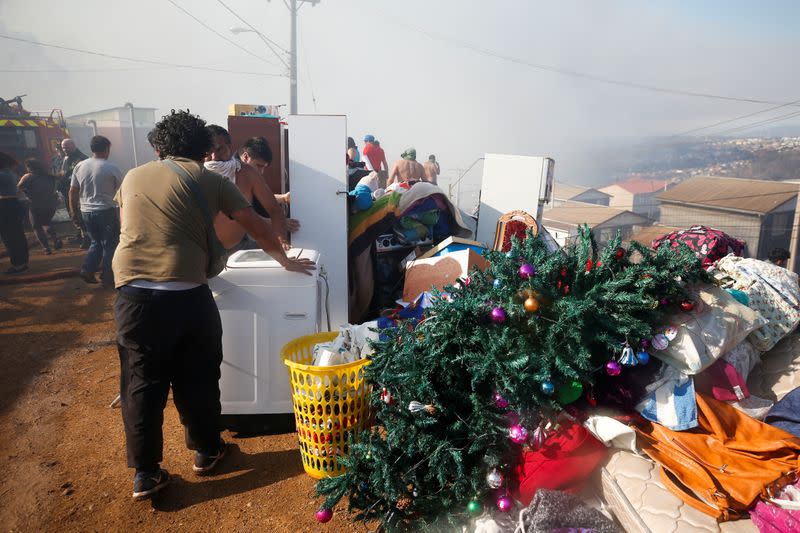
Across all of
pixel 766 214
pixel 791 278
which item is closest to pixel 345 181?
pixel 791 278

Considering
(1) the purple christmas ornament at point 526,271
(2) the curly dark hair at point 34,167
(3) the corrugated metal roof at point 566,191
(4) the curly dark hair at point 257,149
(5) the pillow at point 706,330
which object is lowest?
(3) the corrugated metal roof at point 566,191

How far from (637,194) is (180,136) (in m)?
44.4

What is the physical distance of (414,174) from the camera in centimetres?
666

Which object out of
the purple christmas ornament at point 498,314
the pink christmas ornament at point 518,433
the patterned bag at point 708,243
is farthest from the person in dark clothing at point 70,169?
the patterned bag at point 708,243

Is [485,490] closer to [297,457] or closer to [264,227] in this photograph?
[297,457]

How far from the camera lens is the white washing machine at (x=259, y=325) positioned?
9.35 feet

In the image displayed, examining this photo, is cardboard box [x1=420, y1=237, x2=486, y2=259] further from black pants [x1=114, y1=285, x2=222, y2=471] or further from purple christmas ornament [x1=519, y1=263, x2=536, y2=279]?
black pants [x1=114, y1=285, x2=222, y2=471]

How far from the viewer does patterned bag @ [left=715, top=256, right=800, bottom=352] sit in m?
2.58

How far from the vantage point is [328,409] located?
2502mm

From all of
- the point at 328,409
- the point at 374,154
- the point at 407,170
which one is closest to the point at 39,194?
the point at 374,154

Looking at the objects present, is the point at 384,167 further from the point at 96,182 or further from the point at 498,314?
the point at 498,314

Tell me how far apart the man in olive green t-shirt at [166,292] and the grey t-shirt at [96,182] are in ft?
13.8

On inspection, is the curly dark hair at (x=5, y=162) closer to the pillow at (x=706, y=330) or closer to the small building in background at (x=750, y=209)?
the pillow at (x=706, y=330)

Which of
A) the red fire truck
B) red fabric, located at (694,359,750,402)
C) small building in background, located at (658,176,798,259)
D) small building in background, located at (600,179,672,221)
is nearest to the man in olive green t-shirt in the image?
red fabric, located at (694,359,750,402)
